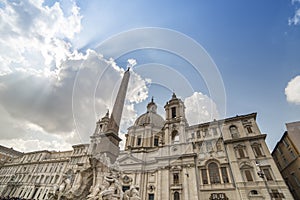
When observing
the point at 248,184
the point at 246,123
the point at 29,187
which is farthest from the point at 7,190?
the point at 246,123

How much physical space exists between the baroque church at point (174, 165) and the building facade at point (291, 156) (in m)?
3.14

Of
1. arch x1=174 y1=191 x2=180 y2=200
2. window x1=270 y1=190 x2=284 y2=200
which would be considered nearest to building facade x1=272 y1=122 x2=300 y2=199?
window x1=270 y1=190 x2=284 y2=200

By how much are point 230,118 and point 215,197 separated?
13.2 m

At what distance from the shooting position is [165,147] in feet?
101

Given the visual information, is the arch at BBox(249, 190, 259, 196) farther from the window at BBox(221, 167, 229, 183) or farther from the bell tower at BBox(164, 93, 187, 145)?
the bell tower at BBox(164, 93, 187, 145)

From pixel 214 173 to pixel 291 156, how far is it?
432 inches

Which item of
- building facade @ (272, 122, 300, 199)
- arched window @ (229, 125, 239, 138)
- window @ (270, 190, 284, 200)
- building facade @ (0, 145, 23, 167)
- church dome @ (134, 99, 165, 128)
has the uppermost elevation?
church dome @ (134, 99, 165, 128)

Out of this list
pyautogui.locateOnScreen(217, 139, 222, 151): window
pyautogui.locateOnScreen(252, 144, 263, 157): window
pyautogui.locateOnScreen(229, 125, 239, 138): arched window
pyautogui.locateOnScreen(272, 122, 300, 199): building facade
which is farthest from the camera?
pyautogui.locateOnScreen(229, 125, 239, 138): arched window

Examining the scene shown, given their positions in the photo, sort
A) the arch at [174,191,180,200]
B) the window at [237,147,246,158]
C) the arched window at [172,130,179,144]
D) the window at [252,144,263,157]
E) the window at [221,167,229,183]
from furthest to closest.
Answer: the arched window at [172,130,179,144]
the arch at [174,191,180,200]
the window at [237,147,246,158]
the window at [252,144,263,157]
the window at [221,167,229,183]

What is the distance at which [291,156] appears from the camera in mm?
22672

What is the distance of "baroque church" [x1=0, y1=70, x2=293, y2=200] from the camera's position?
14.9m

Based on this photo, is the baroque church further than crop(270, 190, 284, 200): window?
No

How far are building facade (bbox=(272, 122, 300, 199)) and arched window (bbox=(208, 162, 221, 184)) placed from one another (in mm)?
10041

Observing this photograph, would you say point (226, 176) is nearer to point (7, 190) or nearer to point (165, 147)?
point (165, 147)
